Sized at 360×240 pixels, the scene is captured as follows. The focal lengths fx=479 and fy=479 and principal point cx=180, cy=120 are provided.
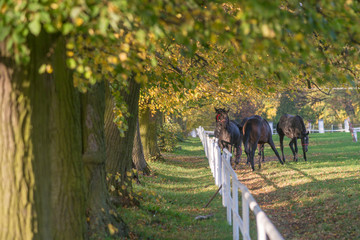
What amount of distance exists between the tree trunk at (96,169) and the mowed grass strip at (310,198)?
3.34m

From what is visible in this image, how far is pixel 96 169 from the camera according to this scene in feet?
23.7

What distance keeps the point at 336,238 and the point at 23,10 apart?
649 cm

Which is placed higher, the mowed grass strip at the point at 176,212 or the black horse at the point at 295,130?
the black horse at the point at 295,130

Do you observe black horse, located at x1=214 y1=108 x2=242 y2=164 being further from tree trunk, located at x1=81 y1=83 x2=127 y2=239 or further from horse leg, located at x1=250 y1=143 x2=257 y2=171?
tree trunk, located at x1=81 y1=83 x2=127 y2=239

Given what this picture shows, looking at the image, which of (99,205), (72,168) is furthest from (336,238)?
(72,168)

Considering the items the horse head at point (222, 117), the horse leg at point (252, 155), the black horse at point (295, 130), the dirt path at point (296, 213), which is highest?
the horse head at point (222, 117)

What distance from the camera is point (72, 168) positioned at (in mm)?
5465

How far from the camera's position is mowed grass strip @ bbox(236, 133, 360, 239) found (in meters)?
8.78

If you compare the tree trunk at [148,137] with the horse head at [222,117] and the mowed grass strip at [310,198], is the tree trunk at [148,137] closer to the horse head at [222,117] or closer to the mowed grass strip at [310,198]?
the horse head at [222,117]

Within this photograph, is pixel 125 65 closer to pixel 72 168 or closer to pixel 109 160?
pixel 72 168

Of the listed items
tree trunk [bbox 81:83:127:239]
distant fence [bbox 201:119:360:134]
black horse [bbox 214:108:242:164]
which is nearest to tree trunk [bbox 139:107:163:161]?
black horse [bbox 214:108:242:164]

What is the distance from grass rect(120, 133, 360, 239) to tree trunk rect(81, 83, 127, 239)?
2.67 ft

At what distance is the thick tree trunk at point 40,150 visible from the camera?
4699mm

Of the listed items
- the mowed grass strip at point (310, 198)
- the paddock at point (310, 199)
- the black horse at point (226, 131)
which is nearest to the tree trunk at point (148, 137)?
the black horse at point (226, 131)
